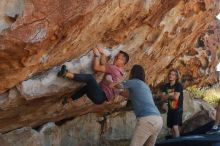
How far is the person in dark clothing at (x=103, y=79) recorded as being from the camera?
9.55 meters

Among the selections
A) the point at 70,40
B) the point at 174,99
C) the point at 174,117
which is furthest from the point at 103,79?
the point at 174,117

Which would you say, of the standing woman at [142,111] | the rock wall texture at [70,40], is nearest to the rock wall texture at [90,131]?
the rock wall texture at [70,40]

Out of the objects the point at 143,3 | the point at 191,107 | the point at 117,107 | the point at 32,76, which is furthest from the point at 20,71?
the point at 191,107

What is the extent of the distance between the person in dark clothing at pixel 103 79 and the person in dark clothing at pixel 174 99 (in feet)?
6.04

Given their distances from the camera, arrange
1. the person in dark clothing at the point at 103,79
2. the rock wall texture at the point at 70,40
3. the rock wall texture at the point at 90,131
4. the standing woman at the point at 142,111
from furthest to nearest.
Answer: the rock wall texture at the point at 90,131 < the person in dark clothing at the point at 103,79 < the standing woman at the point at 142,111 < the rock wall texture at the point at 70,40

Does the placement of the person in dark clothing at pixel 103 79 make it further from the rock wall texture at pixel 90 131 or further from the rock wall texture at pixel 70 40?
the rock wall texture at pixel 90 131

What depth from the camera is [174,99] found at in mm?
11398

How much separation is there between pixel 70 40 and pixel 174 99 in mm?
3631

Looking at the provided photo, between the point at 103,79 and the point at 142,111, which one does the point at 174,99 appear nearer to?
the point at 103,79

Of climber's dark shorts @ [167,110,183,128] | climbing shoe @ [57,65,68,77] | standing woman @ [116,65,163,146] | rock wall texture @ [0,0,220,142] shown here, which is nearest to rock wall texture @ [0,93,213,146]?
rock wall texture @ [0,0,220,142]

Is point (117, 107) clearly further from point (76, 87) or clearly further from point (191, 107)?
point (76, 87)

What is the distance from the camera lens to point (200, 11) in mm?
12453

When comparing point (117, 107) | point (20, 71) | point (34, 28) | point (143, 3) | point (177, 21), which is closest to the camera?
point (34, 28)

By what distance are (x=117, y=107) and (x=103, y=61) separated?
3.68 metres
